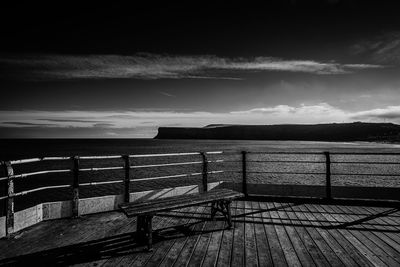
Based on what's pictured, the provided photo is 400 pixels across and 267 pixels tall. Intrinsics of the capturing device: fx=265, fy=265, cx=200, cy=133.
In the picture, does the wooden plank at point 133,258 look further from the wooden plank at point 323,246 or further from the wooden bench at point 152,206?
the wooden plank at point 323,246

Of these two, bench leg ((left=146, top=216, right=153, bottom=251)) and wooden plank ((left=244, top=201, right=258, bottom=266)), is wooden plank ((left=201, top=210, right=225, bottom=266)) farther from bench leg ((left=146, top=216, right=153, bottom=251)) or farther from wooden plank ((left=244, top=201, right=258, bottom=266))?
bench leg ((left=146, top=216, right=153, bottom=251))

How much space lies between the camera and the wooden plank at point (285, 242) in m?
3.78

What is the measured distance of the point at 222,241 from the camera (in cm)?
449

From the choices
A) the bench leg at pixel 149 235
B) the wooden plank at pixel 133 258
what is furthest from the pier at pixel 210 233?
the bench leg at pixel 149 235

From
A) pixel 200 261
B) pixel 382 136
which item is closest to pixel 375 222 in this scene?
pixel 200 261

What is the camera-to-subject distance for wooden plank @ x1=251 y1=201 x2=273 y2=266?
12.4 feet

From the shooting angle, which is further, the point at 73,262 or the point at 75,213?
the point at 75,213

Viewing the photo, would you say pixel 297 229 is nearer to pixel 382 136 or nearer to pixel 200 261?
pixel 200 261

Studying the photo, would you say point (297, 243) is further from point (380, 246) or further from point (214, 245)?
point (214, 245)

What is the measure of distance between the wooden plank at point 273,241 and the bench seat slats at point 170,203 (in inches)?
35.1

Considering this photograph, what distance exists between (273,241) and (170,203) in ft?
6.11

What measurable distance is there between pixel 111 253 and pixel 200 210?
272cm

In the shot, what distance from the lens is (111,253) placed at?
13.3ft

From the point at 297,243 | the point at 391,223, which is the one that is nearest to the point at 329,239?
the point at 297,243
